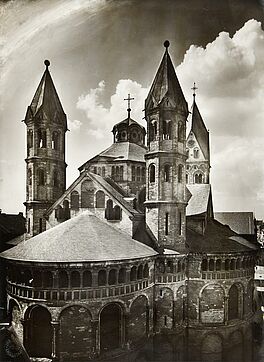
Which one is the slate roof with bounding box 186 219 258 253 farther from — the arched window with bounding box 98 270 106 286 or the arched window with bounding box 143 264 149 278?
the arched window with bounding box 98 270 106 286

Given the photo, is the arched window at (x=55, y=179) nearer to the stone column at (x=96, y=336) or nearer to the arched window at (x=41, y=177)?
the arched window at (x=41, y=177)

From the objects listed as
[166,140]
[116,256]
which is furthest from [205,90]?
[116,256]

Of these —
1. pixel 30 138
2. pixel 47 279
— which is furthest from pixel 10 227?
pixel 30 138

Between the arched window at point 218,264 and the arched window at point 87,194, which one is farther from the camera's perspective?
the arched window at point 218,264

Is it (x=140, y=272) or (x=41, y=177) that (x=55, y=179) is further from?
(x=140, y=272)

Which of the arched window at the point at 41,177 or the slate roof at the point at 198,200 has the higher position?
the arched window at the point at 41,177

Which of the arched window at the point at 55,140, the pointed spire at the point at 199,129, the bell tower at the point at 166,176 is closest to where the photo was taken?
the pointed spire at the point at 199,129

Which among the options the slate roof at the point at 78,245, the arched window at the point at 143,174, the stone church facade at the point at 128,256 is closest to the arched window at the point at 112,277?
the stone church facade at the point at 128,256
